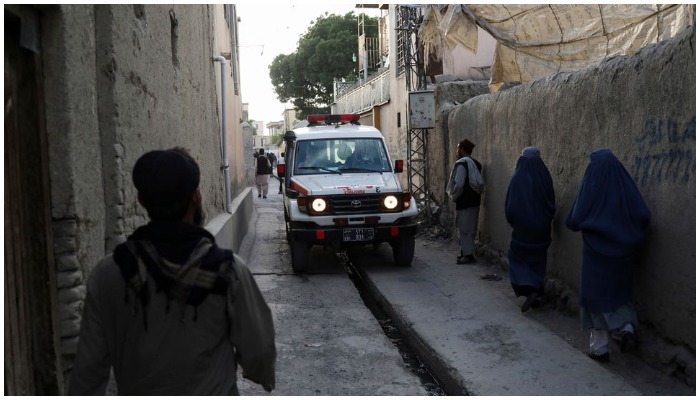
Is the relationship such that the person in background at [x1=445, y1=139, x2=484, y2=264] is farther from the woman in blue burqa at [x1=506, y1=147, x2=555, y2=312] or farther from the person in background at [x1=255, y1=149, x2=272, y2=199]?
the person in background at [x1=255, y1=149, x2=272, y2=199]

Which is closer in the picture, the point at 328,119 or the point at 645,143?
the point at 645,143

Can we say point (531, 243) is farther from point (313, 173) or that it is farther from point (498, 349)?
point (313, 173)

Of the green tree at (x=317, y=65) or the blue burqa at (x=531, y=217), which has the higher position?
Answer: the green tree at (x=317, y=65)

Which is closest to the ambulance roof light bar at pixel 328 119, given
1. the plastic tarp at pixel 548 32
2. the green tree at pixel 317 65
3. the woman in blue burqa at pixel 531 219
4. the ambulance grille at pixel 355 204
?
the plastic tarp at pixel 548 32

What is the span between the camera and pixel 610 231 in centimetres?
472

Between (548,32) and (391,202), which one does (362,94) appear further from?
(391,202)

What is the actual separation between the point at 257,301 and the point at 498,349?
3.65 meters

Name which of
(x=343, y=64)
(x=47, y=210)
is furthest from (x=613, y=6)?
(x=343, y=64)

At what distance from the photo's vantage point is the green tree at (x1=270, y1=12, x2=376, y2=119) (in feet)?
131

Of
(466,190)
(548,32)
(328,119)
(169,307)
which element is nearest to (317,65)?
(328,119)

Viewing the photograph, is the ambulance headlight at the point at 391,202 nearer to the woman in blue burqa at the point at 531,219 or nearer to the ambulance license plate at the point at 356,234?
the ambulance license plate at the point at 356,234

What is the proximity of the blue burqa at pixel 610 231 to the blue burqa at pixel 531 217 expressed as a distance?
1.43 meters

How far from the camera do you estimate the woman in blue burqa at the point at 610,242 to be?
15.5ft

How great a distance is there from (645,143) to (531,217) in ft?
5.16
